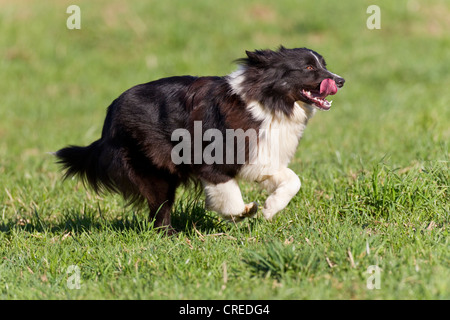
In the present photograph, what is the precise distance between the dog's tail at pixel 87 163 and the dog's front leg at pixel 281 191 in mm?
1188

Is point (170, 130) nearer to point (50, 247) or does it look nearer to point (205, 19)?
point (50, 247)

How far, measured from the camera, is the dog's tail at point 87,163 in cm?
457

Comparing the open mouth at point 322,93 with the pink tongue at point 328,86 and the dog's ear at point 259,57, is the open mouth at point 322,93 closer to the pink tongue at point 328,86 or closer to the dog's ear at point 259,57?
the pink tongue at point 328,86

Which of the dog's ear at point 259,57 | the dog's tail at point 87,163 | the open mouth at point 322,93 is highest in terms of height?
the dog's ear at point 259,57

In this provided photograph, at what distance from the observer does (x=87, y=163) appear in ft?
15.4

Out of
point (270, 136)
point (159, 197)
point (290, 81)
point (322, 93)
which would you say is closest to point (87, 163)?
point (159, 197)

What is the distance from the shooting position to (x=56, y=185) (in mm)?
5969

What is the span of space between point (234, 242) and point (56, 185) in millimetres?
2566

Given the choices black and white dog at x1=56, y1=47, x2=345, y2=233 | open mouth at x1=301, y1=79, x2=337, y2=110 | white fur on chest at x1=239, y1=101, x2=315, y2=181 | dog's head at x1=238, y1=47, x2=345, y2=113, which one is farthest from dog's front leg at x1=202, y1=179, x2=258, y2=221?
open mouth at x1=301, y1=79, x2=337, y2=110

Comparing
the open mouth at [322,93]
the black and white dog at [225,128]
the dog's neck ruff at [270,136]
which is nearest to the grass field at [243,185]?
the black and white dog at [225,128]

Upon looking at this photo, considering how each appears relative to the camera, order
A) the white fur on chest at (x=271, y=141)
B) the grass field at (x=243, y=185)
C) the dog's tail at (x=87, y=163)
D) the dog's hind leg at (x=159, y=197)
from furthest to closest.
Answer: the dog's tail at (x=87, y=163), the dog's hind leg at (x=159, y=197), the white fur on chest at (x=271, y=141), the grass field at (x=243, y=185)

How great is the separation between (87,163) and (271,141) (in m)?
1.47

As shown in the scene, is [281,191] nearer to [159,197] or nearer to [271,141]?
[271,141]
